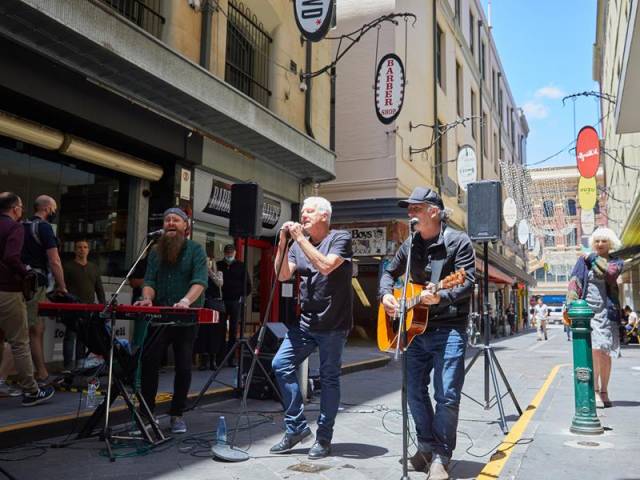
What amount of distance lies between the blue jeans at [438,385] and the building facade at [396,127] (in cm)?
1316

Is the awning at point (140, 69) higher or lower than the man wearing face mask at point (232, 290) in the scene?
higher

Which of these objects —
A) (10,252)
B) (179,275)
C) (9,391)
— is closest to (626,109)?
(179,275)

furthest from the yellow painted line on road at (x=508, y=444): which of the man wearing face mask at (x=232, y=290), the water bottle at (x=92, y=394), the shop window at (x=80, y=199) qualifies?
the shop window at (x=80, y=199)

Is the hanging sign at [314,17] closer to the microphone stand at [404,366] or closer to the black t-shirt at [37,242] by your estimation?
the black t-shirt at [37,242]

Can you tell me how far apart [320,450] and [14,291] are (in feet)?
9.92

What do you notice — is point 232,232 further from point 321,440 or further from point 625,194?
point 625,194

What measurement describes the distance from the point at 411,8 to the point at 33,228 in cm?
1639

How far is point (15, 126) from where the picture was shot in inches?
268

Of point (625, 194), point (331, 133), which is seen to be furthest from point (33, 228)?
point (625, 194)

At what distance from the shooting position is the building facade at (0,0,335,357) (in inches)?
267

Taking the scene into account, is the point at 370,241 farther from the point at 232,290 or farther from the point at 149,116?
the point at 149,116

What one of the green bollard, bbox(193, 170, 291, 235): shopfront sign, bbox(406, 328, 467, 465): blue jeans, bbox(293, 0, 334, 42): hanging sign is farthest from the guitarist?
bbox(293, 0, 334, 42): hanging sign

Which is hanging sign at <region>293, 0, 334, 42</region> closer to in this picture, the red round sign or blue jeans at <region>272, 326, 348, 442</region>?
blue jeans at <region>272, 326, 348, 442</region>

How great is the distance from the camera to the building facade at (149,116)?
6777mm
